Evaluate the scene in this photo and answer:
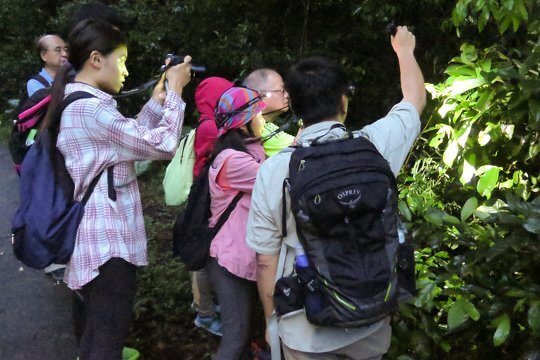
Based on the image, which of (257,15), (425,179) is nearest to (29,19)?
(257,15)

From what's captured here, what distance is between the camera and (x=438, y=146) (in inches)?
137

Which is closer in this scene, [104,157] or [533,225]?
[533,225]

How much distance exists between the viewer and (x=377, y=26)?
17.8 feet

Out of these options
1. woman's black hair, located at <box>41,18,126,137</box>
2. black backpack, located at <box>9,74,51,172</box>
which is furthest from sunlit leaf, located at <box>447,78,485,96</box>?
black backpack, located at <box>9,74,51,172</box>

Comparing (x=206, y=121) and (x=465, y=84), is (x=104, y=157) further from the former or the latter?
(x=465, y=84)

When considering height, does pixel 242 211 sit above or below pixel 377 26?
below

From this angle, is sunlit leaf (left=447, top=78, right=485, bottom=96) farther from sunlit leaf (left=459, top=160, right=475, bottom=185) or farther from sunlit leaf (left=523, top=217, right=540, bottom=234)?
sunlit leaf (left=523, top=217, right=540, bottom=234)

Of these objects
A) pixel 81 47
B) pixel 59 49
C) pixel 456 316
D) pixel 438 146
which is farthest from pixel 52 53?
pixel 456 316

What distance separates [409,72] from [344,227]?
0.70 meters

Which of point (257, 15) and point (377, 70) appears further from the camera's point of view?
point (257, 15)

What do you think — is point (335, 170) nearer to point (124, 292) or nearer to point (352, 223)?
point (352, 223)

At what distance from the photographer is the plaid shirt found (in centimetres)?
236

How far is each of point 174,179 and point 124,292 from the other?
677 mm

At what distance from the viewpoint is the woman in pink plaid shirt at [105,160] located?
237 centimetres
